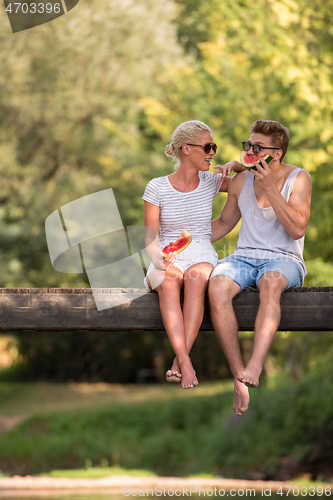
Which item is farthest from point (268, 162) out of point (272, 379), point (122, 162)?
point (122, 162)

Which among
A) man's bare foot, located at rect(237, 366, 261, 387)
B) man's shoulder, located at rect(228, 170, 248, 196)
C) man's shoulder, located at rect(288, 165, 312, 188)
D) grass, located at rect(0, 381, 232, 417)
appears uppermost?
man's shoulder, located at rect(288, 165, 312, 188)

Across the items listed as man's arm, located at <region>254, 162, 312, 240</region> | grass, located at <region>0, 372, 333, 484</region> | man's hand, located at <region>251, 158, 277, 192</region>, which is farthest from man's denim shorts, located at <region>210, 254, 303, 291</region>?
grass, located at <region>0, 372, 333, 484</region>

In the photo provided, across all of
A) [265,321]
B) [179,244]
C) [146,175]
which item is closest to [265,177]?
[179,244]

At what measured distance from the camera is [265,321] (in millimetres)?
2963

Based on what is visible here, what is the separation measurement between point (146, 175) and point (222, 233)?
7.57 meters

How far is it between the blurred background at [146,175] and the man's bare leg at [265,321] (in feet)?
15.1

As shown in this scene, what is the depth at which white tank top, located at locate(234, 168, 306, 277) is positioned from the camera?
3309 mm

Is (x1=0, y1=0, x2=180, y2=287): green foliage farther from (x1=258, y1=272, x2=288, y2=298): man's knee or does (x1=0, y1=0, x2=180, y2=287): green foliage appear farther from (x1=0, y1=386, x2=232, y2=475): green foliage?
(x1=258, y1=272, x2=288, y2=298): man's knee

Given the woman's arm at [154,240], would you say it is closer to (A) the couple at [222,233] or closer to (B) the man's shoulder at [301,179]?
(A) the couple at [222,233]

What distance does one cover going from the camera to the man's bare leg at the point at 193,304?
3.08m

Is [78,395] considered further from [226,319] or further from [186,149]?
[226,319]

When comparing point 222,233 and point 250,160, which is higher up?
point 250,160

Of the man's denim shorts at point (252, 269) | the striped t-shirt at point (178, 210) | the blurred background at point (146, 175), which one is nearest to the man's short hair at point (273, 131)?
the striped t-shirt at point (178, 210)

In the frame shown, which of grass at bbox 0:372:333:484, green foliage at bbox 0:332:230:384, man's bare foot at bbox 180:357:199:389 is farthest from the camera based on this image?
green foliage at bbox 0:332:230:384
